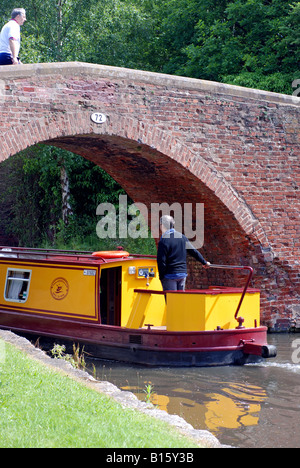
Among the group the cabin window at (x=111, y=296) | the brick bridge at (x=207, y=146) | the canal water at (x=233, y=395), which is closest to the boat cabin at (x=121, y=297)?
the cabin window at (x=111, y=296)

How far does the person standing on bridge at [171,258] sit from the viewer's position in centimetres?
912

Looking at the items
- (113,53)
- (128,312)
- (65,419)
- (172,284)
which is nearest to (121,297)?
(128,312)

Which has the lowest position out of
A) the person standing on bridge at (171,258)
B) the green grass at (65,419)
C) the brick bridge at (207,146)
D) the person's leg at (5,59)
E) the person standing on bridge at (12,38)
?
the green grass at (65,419)

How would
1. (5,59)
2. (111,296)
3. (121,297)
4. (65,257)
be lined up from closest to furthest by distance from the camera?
(121,297) < (5,59) < (111,296) < (65,257)

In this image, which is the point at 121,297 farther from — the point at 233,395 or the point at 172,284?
the point at 233,395

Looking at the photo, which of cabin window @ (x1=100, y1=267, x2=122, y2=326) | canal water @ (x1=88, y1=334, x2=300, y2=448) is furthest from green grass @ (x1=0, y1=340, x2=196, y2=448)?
cabin window @ (x1=100, y1=267, x2=122, y2=326)

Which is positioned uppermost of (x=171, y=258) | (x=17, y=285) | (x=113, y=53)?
(x=113, y=53)

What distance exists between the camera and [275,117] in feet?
38.8

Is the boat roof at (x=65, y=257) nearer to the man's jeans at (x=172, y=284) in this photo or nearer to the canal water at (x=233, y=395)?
the man's jeans at (x=172, y=284)

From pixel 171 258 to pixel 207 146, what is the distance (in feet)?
9.45

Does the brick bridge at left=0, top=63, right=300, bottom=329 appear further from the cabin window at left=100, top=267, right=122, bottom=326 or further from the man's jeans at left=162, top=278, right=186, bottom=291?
the man's jeans at left=162, top=278, right=186, bottom=291

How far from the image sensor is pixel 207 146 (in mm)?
11188

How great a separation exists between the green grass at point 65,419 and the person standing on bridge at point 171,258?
363 centimetres
